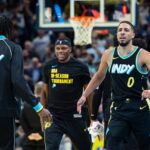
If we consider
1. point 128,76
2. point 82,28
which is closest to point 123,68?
point 128,76

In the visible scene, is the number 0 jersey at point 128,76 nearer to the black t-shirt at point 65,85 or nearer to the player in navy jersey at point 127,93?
the player in navy jersey at point 127,93

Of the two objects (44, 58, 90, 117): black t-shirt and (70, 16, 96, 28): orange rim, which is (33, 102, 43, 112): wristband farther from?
(70, 16, 96, 28): orange rim

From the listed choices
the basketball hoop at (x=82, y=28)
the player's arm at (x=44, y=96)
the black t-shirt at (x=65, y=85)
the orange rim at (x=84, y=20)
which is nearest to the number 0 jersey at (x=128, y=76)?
the black t-shirt at (x=65, y=85)

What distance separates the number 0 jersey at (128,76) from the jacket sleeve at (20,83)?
5.72 feet

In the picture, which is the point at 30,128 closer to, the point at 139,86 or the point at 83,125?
the point at 83,125

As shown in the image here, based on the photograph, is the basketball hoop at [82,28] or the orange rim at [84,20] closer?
the basketball hoop at [82,28]

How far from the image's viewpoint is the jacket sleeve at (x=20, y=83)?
334 inches

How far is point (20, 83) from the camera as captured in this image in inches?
334

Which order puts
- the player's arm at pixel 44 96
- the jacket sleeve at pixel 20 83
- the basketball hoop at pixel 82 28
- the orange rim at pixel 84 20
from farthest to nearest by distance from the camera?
the orange rim at pixel 84 20 → the basketball hoop at pixel 82 28 → the player's arm at pixel 44 96 → the jacket sleeve at pixel 20 83

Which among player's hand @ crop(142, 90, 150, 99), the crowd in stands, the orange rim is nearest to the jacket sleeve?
player's hand @ crop(142, 90, 150, 99)

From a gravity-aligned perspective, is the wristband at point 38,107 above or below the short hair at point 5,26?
below

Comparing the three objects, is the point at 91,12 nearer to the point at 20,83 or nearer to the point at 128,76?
the point at 128,76

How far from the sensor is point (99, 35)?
73.6 feet

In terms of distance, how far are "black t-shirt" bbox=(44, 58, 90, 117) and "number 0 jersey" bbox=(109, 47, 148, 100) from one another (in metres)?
1.62
